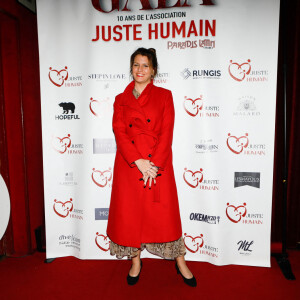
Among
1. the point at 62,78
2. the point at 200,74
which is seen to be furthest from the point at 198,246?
the point at 62,78

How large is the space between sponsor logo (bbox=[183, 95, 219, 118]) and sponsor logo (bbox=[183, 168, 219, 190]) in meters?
0.53

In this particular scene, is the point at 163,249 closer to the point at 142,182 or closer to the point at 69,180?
the point at 142,182

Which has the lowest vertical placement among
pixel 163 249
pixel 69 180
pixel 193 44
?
pixel 163 249

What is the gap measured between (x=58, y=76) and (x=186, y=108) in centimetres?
127

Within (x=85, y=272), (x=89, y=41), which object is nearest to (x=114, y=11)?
(x=89, y=41)

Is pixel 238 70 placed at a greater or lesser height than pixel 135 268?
greater

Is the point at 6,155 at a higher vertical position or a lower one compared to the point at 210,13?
lower

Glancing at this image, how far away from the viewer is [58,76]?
92.8 inches

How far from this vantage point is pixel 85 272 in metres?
2.24

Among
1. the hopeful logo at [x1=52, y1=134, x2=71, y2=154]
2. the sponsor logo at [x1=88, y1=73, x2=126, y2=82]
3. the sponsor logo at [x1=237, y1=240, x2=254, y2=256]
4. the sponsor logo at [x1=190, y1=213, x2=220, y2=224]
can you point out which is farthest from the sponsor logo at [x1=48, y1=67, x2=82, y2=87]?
the sponsor logo at [x1=237, y1=240, x2=254, y2=256]

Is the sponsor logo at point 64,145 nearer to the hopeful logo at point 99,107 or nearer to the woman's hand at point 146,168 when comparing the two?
the hopeful logo at point 99,107

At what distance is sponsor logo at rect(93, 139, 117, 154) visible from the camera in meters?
2.39

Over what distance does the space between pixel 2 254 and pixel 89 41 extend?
7.60ft

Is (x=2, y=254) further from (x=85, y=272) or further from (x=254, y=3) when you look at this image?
(x=254, y=3)
